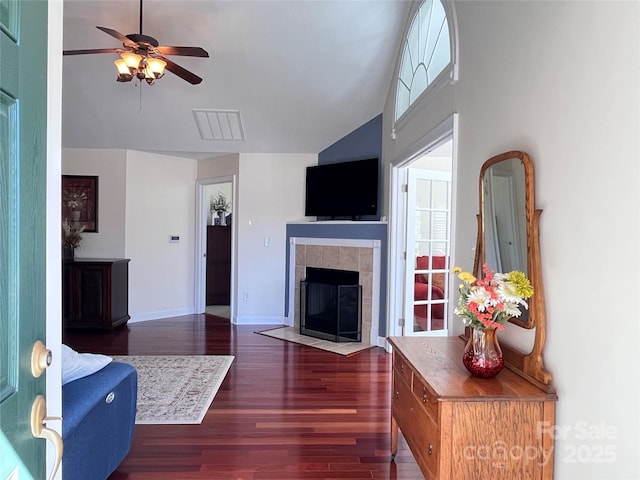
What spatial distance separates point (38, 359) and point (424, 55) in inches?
127

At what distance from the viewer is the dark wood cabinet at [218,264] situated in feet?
21.2

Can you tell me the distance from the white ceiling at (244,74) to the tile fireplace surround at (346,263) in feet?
4.40

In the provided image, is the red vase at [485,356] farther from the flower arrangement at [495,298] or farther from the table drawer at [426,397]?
the table drawer at [426,397]

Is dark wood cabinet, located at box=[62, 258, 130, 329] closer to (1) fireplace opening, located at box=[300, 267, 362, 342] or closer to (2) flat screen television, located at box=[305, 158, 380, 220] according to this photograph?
(1) fireplace opening, located at box=[300, 267, 362, 342]

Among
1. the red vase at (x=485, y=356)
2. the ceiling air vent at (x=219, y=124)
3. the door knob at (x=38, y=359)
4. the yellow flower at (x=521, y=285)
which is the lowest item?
the red vase at (x=485, y=356)

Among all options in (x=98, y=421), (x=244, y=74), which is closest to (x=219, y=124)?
(x=244, y=74)

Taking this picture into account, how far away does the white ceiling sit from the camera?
3369mm

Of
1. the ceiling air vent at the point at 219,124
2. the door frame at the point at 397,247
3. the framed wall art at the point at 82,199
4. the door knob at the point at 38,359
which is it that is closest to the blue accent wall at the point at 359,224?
the door frame at the point at 397,247

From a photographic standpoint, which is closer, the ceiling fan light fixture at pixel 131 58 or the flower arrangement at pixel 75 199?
the ceiling fan light fixture at pixel 131 58

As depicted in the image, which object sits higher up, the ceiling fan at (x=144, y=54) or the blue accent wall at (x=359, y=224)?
the ceiling fan at (x=144, y=54)

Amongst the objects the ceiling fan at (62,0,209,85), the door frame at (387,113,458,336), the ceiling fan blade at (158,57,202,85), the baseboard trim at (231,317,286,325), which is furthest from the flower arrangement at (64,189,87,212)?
the door frame at (387,113,458,336)

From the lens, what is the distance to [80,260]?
191 inches

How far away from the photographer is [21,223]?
2.42 feet

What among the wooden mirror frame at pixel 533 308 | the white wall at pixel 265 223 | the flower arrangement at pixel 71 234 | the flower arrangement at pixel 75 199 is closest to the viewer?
the wooden mirror frame at pixel 533 308
